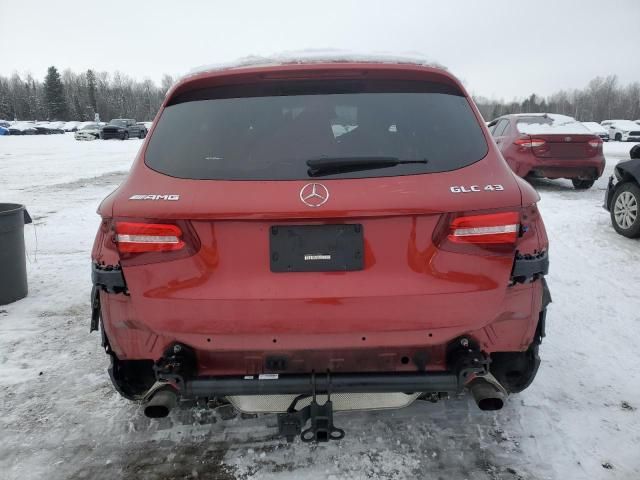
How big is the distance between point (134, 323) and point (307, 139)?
3.83ft

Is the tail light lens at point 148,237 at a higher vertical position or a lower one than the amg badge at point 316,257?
higher

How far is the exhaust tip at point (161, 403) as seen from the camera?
218 centimetres

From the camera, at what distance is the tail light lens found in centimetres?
211

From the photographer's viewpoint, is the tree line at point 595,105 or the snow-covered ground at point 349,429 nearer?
the snow-covered ground at point 349,429

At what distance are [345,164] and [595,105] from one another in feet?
439

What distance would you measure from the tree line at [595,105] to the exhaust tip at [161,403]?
105m

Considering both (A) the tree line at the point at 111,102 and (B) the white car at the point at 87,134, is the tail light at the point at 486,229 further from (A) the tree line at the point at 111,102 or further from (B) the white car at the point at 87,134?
(A) the tree line at the point at 111,102

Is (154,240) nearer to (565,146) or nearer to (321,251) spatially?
(321,251)

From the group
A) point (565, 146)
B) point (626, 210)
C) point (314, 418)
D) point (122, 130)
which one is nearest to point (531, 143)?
point (565, 146)

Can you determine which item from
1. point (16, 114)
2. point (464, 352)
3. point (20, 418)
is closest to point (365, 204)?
point (464, 352)

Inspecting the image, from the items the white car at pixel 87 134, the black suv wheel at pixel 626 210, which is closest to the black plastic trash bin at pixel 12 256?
the black suv wheel at pixel 626 210

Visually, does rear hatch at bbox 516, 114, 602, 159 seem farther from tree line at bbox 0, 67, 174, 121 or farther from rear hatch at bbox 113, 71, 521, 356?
tree line at bbox 0, 67, 174, 121

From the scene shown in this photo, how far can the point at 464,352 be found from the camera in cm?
219

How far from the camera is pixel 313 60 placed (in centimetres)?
249
